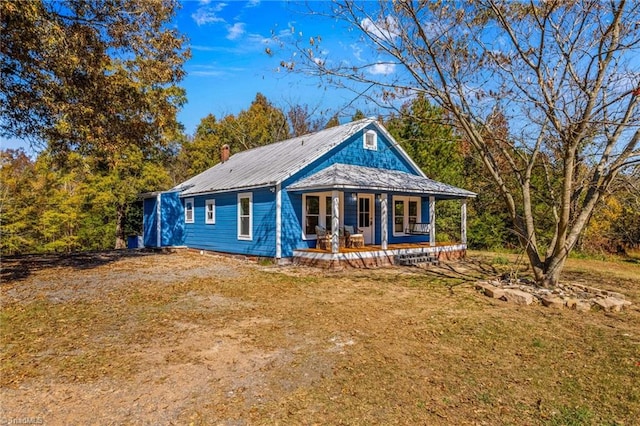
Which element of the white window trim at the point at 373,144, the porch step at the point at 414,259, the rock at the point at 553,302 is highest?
the white window trim at the point at 373,144

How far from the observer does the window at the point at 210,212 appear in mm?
16109

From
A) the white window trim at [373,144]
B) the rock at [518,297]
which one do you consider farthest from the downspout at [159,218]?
the rock at [518,297]

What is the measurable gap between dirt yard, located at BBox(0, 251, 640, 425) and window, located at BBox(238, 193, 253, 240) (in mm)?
5511

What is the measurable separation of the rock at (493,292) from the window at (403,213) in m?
8.31

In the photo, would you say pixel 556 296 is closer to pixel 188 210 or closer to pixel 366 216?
pixel 366 216

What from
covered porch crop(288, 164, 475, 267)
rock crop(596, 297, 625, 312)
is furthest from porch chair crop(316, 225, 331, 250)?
rock crop(596, 297, 625, 312)

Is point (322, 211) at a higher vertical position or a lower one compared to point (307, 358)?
higher

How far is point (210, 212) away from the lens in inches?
647

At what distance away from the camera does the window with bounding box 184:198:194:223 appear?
702 inches

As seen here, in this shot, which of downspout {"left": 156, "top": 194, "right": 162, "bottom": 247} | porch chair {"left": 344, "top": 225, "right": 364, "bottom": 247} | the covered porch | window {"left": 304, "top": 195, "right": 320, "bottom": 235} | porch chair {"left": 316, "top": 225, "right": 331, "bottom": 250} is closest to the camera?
the covered porch

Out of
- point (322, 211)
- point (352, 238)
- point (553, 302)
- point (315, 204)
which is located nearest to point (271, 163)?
point (315, 204)

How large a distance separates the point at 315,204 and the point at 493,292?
7.29 m

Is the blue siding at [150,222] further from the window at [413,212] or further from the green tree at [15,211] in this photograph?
the window at [413,212]

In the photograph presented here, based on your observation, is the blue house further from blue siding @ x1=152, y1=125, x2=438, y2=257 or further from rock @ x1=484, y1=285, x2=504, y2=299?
rock @ x1=484, y1=285, x2=504, y2=299
